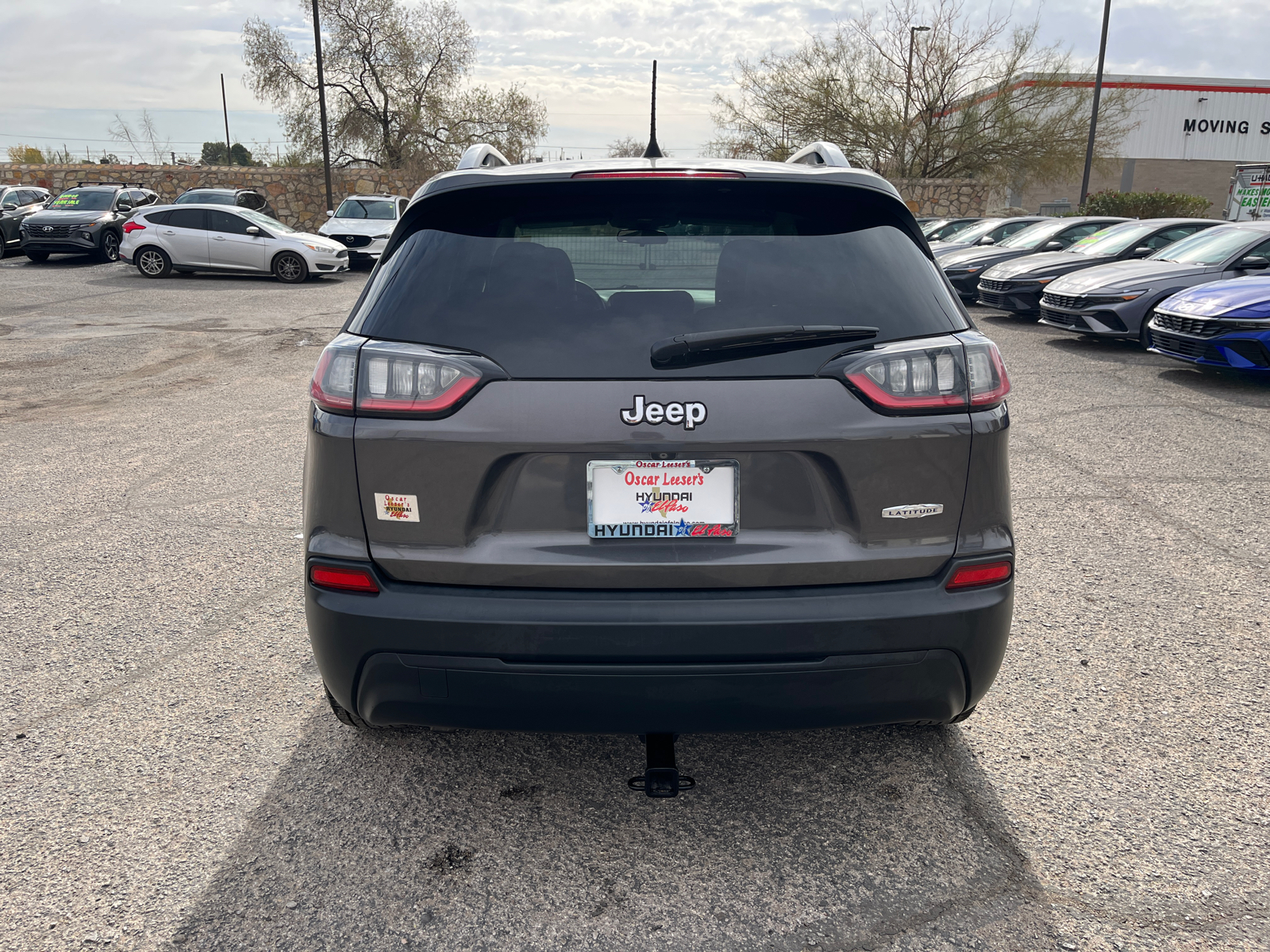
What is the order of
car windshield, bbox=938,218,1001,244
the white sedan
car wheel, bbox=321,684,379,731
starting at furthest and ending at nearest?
the white sedan, car windshield, bbox=938,218,1001,244, car wheel, bbox=321,684,379,731

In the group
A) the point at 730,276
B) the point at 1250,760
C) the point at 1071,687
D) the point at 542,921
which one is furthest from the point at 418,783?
the point at 1250,760

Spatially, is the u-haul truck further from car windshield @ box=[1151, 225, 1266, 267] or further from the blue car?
the blue car

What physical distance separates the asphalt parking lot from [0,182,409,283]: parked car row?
1481 cm

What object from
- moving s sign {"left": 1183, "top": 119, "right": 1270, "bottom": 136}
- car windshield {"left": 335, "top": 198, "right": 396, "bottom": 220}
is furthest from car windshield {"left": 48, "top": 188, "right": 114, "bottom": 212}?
moving s sign {"left": 1183, "top": 119, "right": 1270, "bottom": 136}

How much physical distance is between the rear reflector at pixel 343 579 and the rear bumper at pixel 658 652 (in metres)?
0.02

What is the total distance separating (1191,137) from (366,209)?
1888 inches

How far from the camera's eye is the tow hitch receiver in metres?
2.37

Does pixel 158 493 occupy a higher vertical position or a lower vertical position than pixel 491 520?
lower

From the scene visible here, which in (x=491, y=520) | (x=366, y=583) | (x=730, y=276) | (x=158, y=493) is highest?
(x=730, y=276)

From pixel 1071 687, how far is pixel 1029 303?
12.1m

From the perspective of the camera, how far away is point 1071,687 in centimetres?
332

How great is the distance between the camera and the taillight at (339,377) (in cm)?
220

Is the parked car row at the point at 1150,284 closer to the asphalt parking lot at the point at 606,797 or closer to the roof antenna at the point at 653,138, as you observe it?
the asphalt parking lot at the point at 606,797

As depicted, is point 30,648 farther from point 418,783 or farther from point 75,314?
point 75,314
